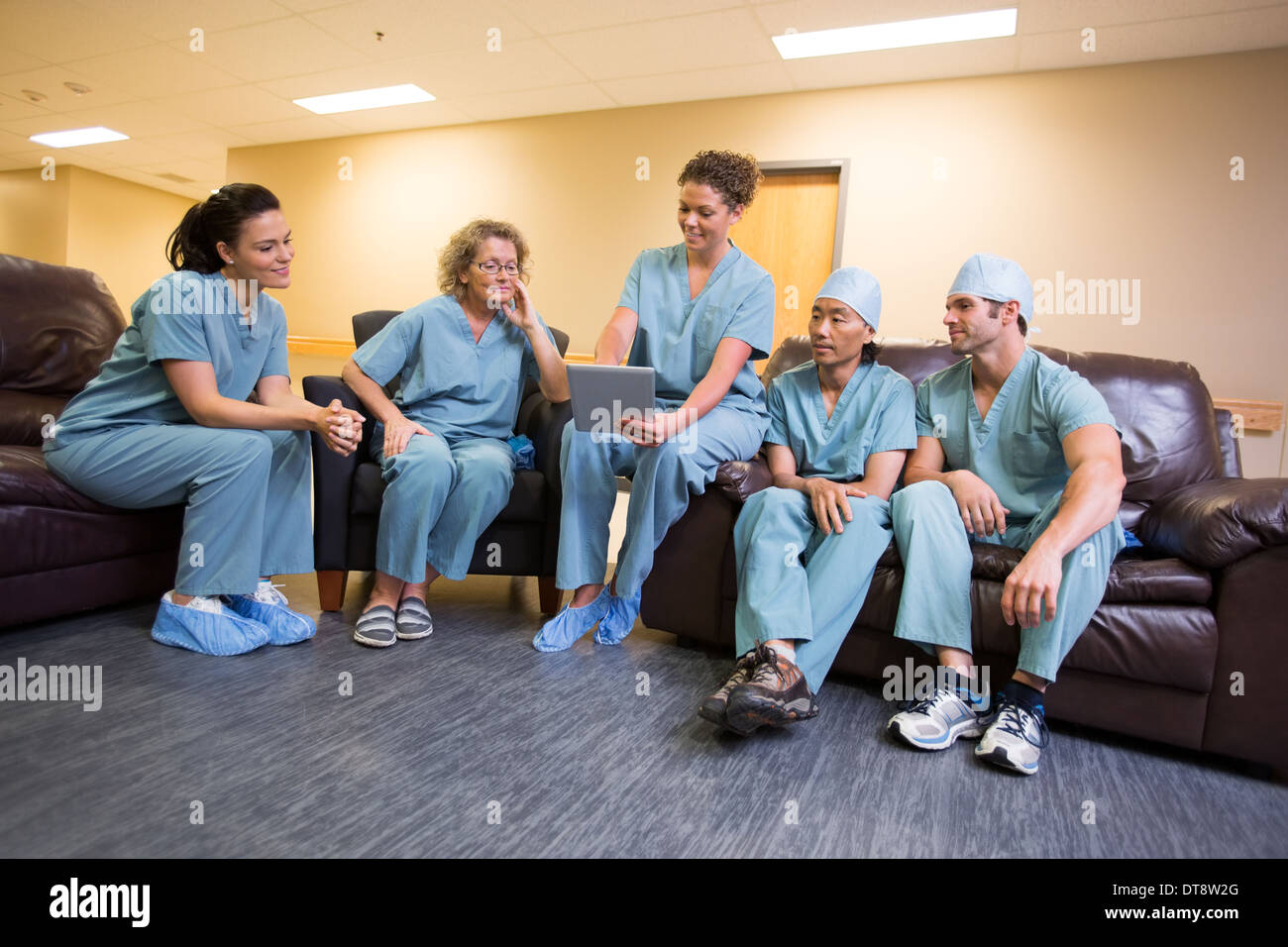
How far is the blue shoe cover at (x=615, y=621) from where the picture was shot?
2152 mm

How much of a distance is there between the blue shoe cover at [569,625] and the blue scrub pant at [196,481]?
0.71m

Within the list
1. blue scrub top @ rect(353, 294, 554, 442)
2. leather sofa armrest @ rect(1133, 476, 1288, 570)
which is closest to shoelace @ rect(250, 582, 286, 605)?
blue scrub top @ rect(353, 294, 554, 442)

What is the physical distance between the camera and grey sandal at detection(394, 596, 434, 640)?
6.75 ft

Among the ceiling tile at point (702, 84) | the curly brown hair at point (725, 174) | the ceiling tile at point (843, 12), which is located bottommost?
the curly brown hair at point (725, 174)

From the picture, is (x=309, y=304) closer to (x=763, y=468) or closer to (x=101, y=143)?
(x=101, y=143)

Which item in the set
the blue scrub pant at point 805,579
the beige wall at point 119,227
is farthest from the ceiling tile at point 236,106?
the blue scrub pant at point 805,579

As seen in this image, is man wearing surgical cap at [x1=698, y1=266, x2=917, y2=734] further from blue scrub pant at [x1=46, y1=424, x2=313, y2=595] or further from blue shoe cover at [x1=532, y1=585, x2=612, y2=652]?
blue scrub pant at [x1=46, y1=424, x2=313, y2=595]

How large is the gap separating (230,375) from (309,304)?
4864 millimetres

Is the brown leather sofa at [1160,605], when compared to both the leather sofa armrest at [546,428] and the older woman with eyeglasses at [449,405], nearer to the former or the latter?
the leather sofa armrest at [546,428]

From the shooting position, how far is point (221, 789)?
1249 mm

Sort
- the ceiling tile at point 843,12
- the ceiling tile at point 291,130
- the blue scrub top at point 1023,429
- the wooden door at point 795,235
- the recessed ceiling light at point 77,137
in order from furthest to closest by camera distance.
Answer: the recessed ceiling light at point 77,137 → the ceiling tile at point 291,130 → the wooden door at point 795,235 → the ceiling tile at point 843,12 → the blue scrub top at point 1023,429

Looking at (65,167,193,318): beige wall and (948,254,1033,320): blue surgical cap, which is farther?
(65,167,193,318): beige wall

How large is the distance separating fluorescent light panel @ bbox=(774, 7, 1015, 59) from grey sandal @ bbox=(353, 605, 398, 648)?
348 centimetres
